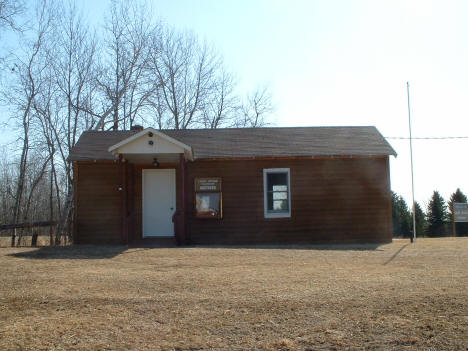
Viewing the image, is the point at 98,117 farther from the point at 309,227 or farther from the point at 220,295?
the point at 220,295

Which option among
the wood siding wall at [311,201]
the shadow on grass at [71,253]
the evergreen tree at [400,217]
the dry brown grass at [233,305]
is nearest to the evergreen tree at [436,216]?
the evergreen tree at [400,217]

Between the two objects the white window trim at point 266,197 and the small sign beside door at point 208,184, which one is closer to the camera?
the small sign beside door at point 208,184

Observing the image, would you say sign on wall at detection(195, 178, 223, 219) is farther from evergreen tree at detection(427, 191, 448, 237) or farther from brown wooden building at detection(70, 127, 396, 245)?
evergreen tree at detection(427, 191, 448, 237)

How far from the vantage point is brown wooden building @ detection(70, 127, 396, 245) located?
47.9 ft

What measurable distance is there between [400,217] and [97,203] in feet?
88.2

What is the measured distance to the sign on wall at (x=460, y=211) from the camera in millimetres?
20036

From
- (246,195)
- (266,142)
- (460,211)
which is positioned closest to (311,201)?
(246,195)

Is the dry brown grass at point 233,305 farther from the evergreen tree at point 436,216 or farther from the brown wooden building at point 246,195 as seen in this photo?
the evergreen tree at point 436,216

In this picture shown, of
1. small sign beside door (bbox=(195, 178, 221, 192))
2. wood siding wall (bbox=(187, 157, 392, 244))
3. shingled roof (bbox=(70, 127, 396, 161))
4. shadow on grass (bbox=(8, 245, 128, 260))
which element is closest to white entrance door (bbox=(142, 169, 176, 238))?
wood siding wall (bbox=(187, 157, 392, 244))

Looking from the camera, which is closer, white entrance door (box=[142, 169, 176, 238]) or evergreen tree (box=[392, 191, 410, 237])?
white entrance door (box=[142, 169, 176, 238])

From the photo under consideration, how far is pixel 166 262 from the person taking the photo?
380 inches

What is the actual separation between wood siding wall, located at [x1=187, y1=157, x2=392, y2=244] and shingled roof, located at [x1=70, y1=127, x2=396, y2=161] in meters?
0.31

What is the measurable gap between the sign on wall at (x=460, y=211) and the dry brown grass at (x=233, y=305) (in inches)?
453

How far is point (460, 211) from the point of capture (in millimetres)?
20219
